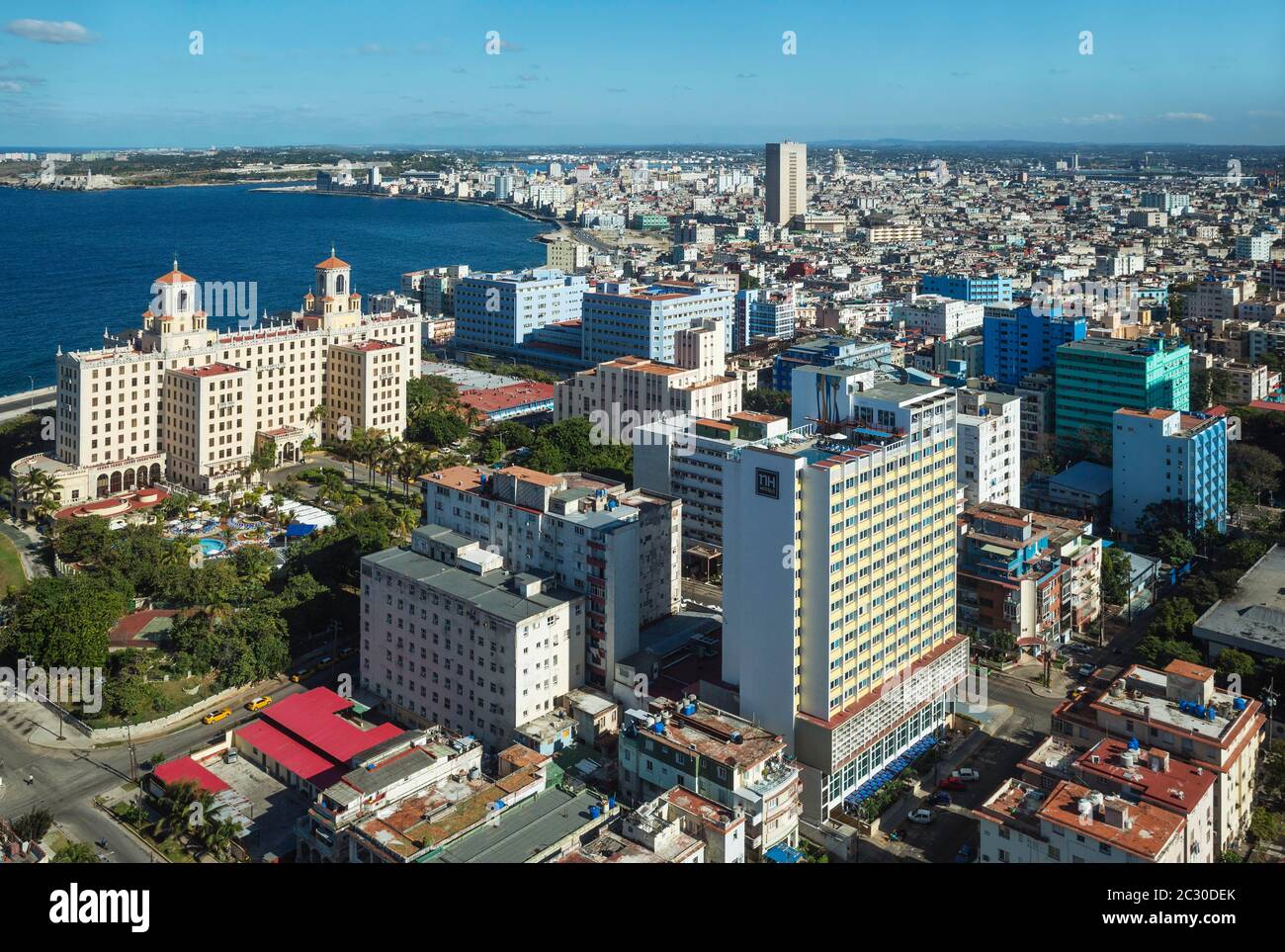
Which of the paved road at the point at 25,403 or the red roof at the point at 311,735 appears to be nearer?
the red roof at the point at 311,735

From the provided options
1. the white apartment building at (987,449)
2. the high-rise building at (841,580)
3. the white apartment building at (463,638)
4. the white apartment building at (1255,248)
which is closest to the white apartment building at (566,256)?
the white apartment building at (1255,248)

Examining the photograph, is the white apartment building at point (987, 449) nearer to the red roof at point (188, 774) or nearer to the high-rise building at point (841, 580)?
the high-rise building at point (841, 580)

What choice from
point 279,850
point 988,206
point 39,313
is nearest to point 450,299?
point 39,313

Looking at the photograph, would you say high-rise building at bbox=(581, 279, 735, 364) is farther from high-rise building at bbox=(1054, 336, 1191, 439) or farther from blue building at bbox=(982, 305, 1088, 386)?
high-rise building at bbox=(1054, 336, 1191, 439)

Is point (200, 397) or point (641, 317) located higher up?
point (641, 317)

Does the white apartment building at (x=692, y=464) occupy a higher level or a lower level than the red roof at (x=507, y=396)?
lower

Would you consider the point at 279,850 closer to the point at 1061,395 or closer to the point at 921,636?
the point at 921,636

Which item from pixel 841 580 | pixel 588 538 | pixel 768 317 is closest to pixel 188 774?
pixel 588 538

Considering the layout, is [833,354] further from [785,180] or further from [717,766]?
[785,180]
